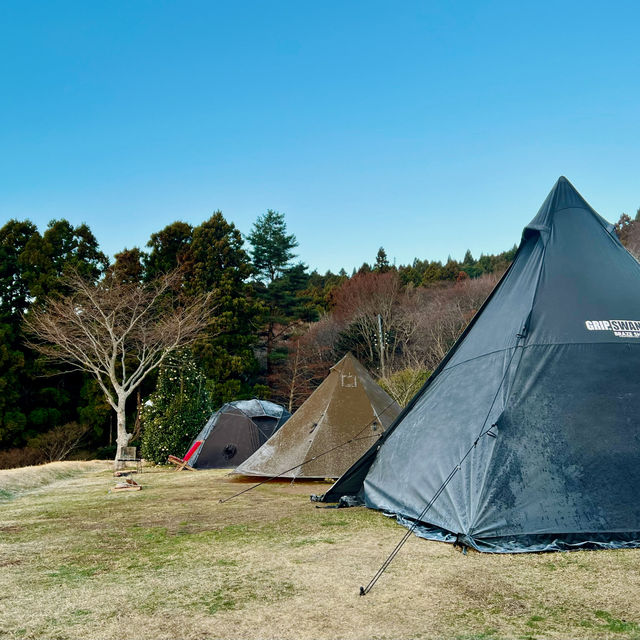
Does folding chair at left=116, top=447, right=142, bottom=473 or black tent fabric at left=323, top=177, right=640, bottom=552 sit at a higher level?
black tent fabric at left=323, top=177, right=640, bottom=552

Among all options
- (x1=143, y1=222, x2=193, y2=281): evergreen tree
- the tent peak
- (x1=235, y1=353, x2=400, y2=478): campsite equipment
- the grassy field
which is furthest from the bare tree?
the tent peak

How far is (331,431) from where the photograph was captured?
392 inches

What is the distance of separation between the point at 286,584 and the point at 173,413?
40.5ft

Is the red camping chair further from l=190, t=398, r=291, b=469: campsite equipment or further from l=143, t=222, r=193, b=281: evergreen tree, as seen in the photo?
l=143, t=222, r=193, b=281: evergreen tree

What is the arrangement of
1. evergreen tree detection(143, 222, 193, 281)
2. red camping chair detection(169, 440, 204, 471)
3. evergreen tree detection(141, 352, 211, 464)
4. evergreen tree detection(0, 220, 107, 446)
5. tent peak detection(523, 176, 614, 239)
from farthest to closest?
evergreen tree detection(143, 222, 193, 281), evergreen tree detection(0, 220, 107, 446), evergreen tree detection(141, 352, 211, 464), red camping chair detection(169, 440, 204, 471), tent peak detection(523, 176, 614, 239)

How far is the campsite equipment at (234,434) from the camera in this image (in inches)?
551

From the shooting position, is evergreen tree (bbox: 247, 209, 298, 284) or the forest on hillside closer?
the forest on hillside

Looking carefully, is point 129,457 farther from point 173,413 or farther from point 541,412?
point 541,412

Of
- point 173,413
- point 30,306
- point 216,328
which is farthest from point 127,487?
point 216,328

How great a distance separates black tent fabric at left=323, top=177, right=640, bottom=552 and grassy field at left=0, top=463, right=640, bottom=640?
1.03 ft

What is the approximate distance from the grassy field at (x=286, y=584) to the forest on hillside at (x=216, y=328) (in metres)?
10.4

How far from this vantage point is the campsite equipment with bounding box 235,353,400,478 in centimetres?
963

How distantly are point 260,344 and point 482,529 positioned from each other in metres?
27.2

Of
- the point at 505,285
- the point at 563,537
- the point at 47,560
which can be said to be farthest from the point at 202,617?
the point at 505,285
